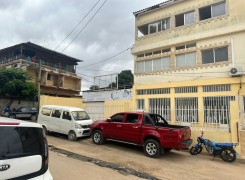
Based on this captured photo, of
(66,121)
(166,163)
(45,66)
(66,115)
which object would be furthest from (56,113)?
(45,66)

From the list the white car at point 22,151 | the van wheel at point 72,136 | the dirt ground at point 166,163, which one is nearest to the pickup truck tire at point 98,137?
the dirt ground at point 166,163

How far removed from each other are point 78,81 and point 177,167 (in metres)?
35.7

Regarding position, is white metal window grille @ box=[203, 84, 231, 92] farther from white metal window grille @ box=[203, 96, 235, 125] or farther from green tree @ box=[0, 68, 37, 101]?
green tree @ box=[0, 68, 37, 101]

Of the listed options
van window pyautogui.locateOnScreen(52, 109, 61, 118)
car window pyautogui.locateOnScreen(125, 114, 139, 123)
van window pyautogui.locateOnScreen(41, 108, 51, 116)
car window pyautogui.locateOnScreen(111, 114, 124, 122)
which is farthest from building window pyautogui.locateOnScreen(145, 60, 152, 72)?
van window pyautogui.locateOnScreen(41, 108, 51, 116)

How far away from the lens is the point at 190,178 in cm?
612

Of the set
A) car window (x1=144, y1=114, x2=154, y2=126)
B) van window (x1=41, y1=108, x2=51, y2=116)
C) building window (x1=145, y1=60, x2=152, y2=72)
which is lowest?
car window (x1=144, y1=114, x2=154, y2=126)

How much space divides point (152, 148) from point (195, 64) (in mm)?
7127

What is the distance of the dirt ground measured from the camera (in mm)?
6555

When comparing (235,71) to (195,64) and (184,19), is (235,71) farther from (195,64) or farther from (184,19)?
(184,19)

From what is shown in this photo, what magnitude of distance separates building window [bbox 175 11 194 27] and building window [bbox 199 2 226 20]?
61 cm

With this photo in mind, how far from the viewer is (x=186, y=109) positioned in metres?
12.3

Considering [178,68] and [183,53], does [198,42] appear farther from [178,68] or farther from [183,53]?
[178,68]

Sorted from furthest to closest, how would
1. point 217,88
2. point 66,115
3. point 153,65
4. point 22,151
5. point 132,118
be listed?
1. point 153,65
2. point 217,88
3. point 66,115
4. point 132,118
5. point 22,151

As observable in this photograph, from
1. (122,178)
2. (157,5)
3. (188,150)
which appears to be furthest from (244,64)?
(122,178)
